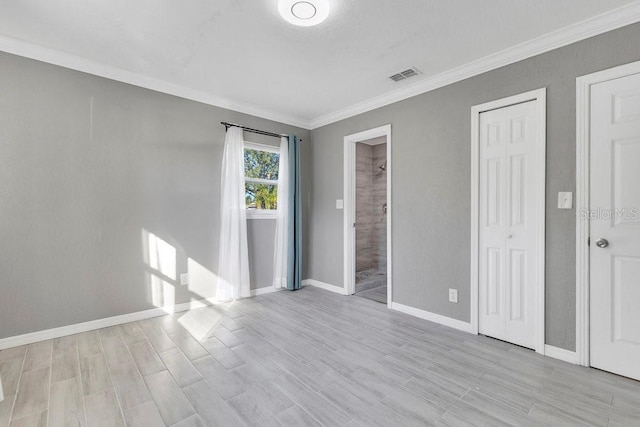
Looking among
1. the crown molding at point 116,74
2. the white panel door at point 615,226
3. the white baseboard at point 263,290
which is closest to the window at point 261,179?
the crown molding at point 116,74

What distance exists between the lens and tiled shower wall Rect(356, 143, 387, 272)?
5.45m

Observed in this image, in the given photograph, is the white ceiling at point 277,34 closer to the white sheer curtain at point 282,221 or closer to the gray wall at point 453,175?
the gray wall at point 453,175

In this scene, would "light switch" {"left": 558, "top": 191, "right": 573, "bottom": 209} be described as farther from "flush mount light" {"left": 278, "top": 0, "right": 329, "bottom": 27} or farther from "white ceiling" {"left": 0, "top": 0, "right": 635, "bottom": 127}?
"flush mount light" {"left": 278, "top": 0, "right": 329, "bottom": 27}

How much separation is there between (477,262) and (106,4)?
3.66 meters

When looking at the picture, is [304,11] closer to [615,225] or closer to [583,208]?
[583,208]

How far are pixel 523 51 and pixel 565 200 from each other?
1310 mm

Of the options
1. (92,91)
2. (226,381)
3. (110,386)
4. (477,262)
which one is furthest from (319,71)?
(110,386)

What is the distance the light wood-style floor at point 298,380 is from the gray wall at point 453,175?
48cm

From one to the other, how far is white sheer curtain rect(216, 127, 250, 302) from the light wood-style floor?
0.77 meters

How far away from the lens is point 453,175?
116 inches

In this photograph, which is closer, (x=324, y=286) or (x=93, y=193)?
(x=93, y=193)

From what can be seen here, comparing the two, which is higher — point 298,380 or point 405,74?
point 405,74

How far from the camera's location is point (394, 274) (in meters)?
3.46

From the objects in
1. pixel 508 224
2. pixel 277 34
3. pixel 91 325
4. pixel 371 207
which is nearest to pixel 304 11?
pixel 277 34
